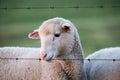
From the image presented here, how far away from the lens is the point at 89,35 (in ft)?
27.5

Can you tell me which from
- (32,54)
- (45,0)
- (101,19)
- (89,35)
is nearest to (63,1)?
(45,0)

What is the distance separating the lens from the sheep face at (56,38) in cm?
435

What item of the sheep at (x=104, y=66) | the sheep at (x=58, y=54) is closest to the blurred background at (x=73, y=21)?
the sheep at (x=104, y=66)

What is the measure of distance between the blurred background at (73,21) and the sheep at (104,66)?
2.09 metres

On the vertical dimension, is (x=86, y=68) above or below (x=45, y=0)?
below

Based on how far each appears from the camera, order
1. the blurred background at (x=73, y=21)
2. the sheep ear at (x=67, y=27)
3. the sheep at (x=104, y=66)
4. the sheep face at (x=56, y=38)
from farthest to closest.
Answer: the blurred background at (x=73, y=21)
the sheep at (x=104, y=66)
the sheep ear at (x=67, y=27)
the sheep face at (x=56, y=38)

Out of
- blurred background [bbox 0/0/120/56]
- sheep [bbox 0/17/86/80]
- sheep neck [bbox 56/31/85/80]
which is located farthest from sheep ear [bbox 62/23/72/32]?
blurred background [bbox 0/0/120/56]

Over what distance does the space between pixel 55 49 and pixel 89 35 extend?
4046 mm

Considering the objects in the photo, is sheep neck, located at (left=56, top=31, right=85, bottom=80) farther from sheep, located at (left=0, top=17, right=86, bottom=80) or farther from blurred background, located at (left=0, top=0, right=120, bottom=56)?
blurred background, located at (left=0, top=0, right=120, bottom=56)

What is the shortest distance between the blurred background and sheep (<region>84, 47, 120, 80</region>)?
82.5 inches

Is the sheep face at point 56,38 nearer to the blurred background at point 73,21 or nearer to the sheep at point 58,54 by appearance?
the sheep at point 58,54

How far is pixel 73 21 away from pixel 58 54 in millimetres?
4399

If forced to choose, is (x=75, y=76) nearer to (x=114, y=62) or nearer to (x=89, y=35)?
(x=114, y=62)

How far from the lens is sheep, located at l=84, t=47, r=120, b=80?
465 centimetres
